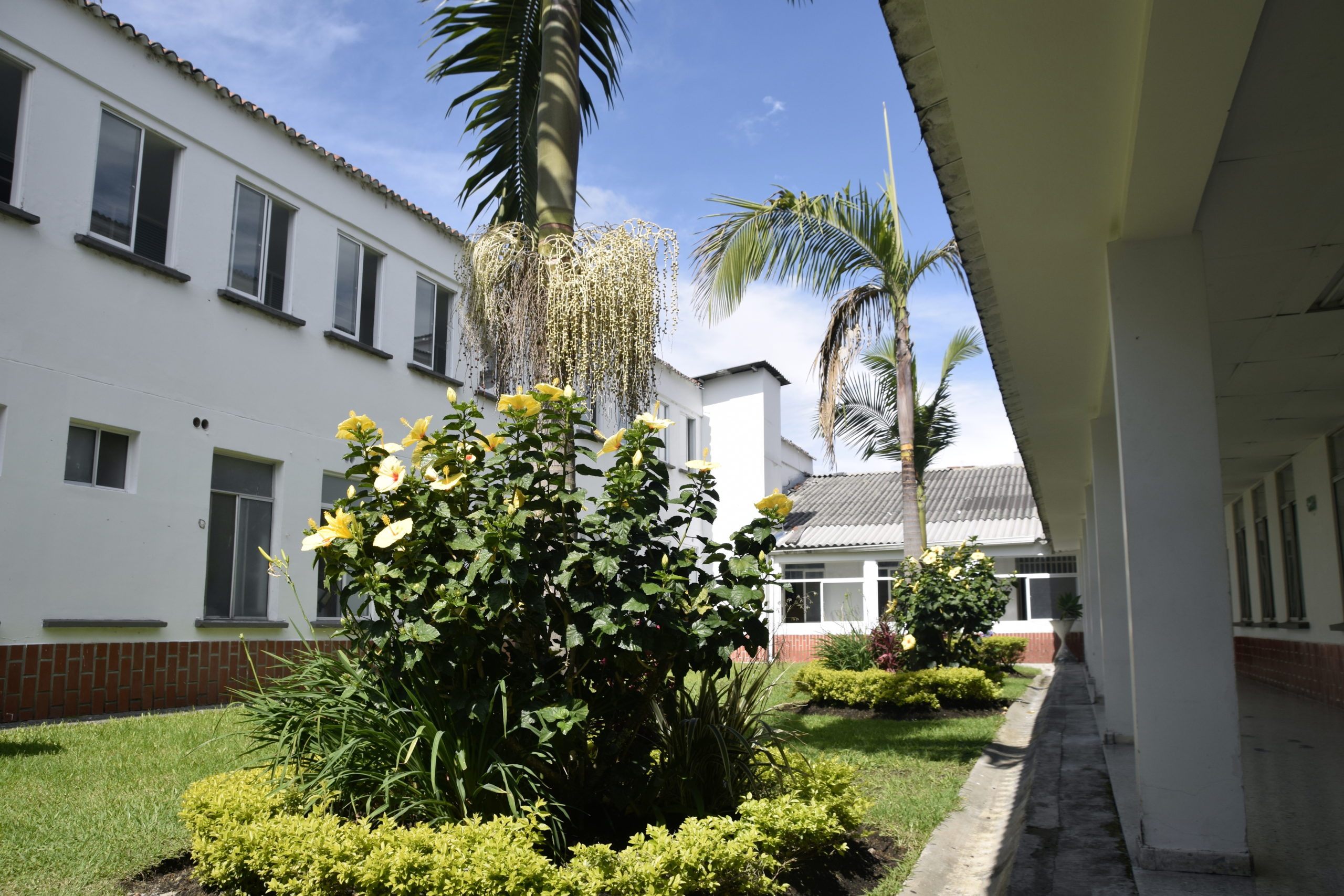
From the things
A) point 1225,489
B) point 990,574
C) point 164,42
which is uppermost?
point 164,42

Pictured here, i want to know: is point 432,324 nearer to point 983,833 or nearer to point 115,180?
point 115,180

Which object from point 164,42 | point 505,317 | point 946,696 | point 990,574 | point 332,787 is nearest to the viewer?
point 332,787

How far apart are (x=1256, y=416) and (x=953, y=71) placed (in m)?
7.45

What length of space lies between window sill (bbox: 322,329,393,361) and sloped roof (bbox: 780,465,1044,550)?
1626cm

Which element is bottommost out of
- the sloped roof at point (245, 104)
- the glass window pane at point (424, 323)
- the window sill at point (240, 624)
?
the window sill at point (240, 624)

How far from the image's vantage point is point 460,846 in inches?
137

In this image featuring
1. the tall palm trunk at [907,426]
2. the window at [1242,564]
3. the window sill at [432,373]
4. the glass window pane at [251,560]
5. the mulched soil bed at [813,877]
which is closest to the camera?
the mulched soil bed at [813,877]

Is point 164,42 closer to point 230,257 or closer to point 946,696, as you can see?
point 230,257

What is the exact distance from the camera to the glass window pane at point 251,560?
38.4 feet

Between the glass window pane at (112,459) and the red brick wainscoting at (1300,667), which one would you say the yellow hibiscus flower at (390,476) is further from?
the red brick wainscoting at (1300,667)

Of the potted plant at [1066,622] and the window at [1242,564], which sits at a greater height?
the window at [1242,564]

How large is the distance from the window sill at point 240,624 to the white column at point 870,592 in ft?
59.7

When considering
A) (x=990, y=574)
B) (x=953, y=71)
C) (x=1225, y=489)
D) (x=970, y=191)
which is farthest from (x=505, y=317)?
(x=1225, y=489)

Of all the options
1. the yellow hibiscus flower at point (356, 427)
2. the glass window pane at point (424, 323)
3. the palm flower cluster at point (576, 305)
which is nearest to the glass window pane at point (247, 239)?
the glass window pane at point (424, 323)
